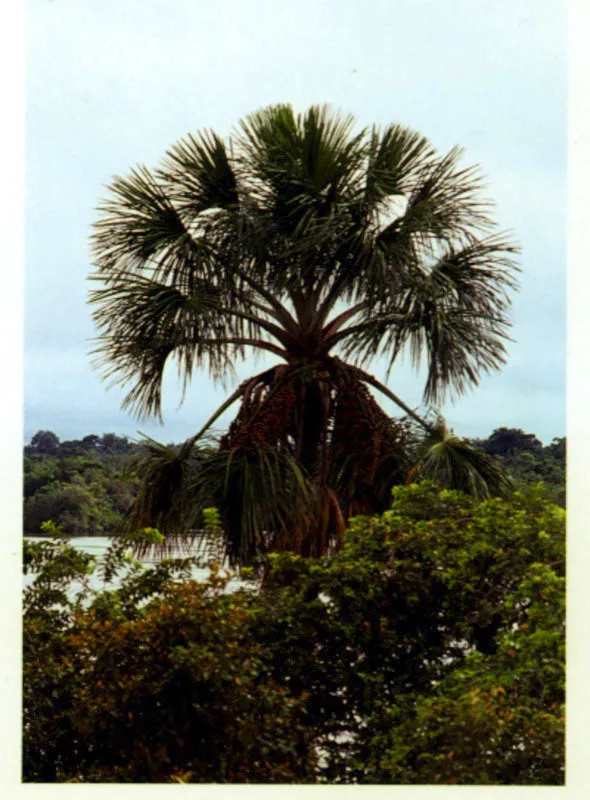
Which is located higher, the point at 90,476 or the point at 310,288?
the point at 310,288

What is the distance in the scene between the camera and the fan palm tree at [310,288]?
607 centimetres

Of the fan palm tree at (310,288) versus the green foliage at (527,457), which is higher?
the fan palm tree at (310,288)

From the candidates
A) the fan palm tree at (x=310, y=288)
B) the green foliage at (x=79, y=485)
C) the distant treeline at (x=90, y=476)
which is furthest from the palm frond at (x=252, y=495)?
the green foliage at (x=79, y=485)

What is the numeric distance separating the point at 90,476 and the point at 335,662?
2.40 m

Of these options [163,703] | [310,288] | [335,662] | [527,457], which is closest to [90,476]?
[310,288]

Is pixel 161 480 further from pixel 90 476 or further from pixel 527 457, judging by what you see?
pixel 527 457

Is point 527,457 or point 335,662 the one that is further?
point 527,457

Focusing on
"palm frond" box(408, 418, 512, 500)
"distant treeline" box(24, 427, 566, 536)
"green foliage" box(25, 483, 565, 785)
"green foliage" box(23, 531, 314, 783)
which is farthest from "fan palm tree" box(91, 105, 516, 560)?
"green foliage" box(23, 531, 314, 783)

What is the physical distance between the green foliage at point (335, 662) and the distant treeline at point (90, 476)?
3.33ft

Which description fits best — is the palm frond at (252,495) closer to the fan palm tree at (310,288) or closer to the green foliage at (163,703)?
the fan palm tree at (310,288)

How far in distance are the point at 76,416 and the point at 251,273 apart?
55.8 inches

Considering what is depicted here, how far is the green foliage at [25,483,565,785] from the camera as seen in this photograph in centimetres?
446

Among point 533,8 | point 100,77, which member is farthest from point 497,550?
point 100,77

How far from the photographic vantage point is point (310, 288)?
6316mm
